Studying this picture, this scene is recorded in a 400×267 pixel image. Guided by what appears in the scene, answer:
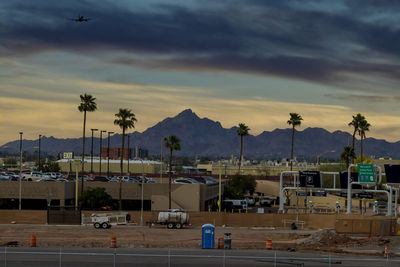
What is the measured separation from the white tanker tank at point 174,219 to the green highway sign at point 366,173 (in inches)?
1015

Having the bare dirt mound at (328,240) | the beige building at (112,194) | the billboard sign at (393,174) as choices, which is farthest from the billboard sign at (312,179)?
the bare dirt mound at (328,240)

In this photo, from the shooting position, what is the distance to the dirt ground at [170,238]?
52969mm

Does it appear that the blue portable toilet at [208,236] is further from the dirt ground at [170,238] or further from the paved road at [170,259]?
the paved road at [170,259]

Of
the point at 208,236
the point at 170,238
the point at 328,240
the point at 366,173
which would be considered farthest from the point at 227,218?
the point at 208,236

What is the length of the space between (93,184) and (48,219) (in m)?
27.1

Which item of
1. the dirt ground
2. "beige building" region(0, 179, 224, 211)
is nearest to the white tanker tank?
the dirt ground

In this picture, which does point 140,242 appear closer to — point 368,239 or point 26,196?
point 368,239

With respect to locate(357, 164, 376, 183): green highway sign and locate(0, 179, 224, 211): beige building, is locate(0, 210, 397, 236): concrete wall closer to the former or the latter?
locate(357, 164, 376, 183): green highway sign

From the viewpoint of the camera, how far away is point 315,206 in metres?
122

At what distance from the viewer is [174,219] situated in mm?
71500

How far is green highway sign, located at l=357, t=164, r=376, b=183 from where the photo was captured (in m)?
83.6

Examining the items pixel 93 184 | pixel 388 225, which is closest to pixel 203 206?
pixel 93 184

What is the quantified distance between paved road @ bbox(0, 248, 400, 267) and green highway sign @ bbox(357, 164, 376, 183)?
38.2 meters

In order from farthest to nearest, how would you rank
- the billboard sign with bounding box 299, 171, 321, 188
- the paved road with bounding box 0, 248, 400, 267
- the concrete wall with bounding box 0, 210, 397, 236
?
1. the billboard sign with bounding box 299, 171, 321, 188
2. the concrete wall with bounding box 0, 210, 397, 236
3. the paved road with bounding box 0, 248, 400, 267
